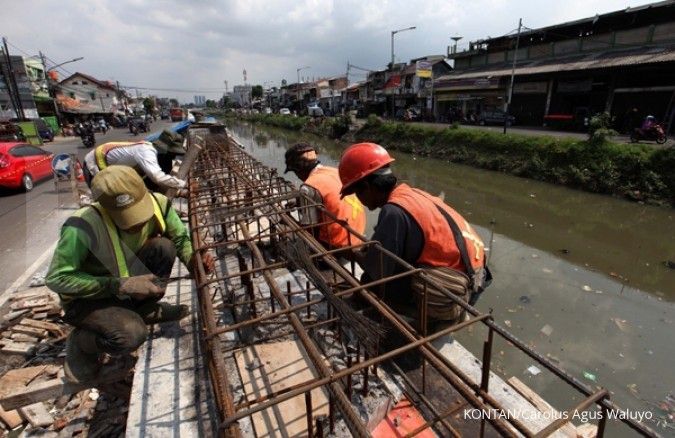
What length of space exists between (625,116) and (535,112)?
594 cm

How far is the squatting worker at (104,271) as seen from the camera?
235 centimetres

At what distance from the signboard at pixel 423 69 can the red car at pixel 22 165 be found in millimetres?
32856

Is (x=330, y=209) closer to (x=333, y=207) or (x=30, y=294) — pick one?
(x=333, y=207)

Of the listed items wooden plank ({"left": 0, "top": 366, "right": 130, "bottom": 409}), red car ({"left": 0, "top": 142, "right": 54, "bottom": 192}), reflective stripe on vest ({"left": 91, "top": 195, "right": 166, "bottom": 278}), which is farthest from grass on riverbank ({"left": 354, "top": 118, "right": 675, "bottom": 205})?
red car ({"left": 0, "top": 142, "right": 54, "bottom": 192})

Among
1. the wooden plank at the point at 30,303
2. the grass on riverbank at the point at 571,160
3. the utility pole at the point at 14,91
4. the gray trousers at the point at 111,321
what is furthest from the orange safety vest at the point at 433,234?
the utility pole at the point at 14,91

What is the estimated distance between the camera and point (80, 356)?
2.70 m

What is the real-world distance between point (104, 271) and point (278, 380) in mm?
1507

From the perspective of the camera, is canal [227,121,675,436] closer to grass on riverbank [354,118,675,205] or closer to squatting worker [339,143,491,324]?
grass on riverbank [354,118,675,205]

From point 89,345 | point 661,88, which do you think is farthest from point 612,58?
point 89,345

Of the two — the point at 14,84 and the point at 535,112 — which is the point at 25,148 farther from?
the point at 535,112

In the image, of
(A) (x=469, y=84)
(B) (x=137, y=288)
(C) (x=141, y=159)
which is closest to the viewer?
(B) (x=137, y=288)

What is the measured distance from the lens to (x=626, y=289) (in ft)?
19.3

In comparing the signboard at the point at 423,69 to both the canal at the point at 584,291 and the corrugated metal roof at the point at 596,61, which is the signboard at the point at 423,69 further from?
the canal at the point at 584,291

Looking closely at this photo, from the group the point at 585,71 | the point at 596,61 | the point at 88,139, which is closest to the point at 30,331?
the point at 88,139
